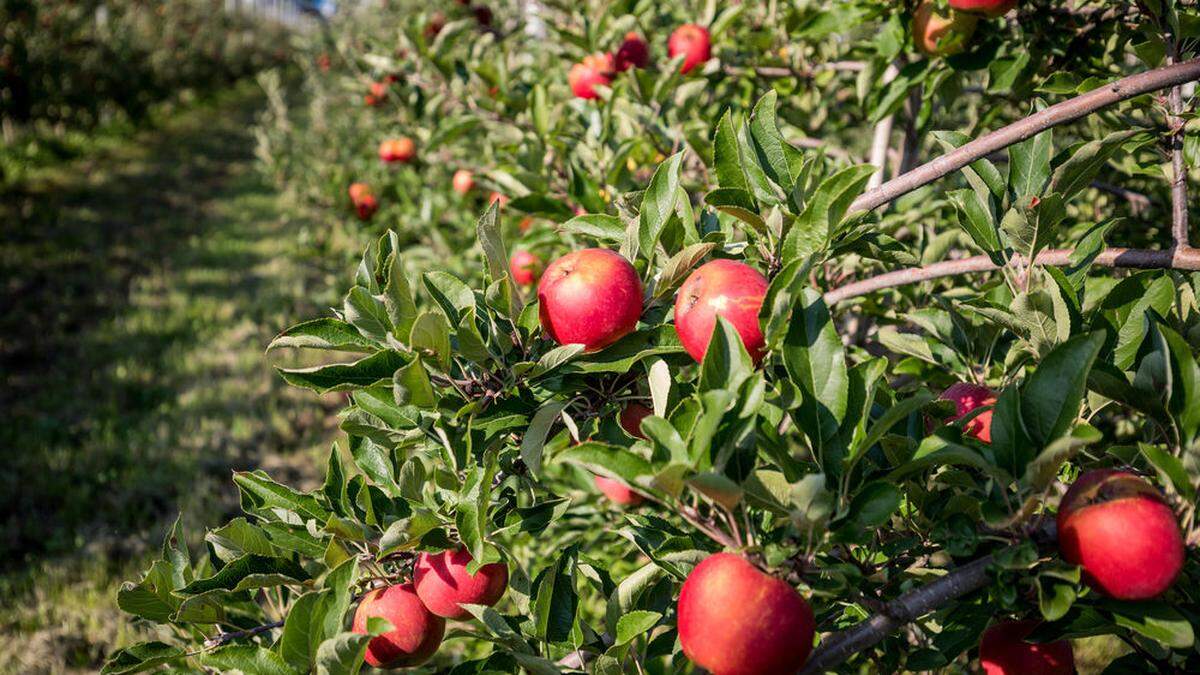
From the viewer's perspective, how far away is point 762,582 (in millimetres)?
747

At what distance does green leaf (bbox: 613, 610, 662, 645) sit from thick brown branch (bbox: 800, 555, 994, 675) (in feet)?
0.58

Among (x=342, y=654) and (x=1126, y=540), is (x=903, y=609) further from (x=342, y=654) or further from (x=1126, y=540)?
(x=342, y=654)

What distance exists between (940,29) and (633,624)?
128 cm

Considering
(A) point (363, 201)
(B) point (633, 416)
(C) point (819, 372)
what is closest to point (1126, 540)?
(C) point (819, 372)

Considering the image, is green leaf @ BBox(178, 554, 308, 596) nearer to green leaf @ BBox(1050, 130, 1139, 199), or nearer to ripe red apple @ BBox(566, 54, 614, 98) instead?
green leaf @ BBox(1050, 130, 1139, 199)

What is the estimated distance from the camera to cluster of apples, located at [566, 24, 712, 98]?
77.3 inches

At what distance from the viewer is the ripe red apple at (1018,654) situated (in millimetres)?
878

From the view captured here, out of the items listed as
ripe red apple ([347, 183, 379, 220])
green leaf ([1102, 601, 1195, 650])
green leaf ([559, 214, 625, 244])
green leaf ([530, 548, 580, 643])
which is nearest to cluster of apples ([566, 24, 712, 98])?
green leaf ([559, 214, 625, 244])

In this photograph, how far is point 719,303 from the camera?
0.85m

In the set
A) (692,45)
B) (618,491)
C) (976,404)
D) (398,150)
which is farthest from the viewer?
(398,150)

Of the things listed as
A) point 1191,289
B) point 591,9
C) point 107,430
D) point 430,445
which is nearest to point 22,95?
point 107,430

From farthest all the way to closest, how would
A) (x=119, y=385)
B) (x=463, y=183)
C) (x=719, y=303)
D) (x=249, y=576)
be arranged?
(x=119, y=385) < (x=463, y=183) < (x=249, y=576) < (x=719, y=303)

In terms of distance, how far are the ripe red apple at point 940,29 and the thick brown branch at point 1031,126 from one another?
659 mm

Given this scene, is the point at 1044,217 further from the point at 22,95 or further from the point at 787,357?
the point at 22,95
